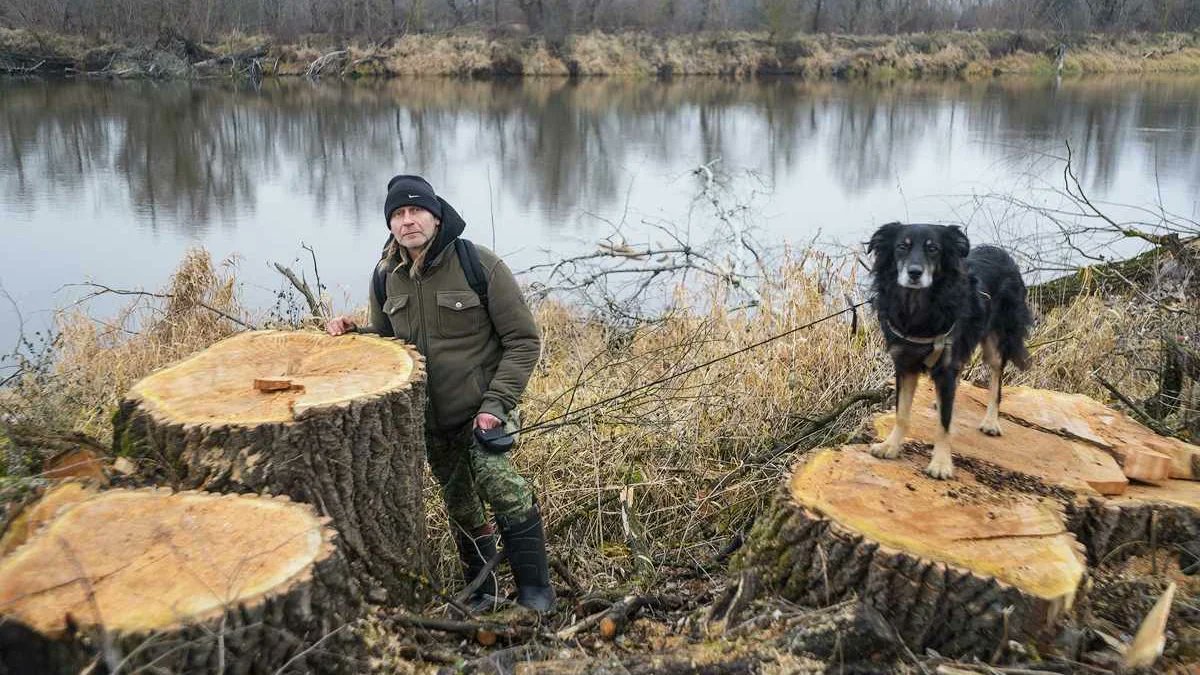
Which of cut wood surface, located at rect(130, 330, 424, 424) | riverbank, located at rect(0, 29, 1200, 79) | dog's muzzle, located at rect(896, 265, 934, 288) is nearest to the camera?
cut wood surface, located at rect(130, 330, 424, 424)

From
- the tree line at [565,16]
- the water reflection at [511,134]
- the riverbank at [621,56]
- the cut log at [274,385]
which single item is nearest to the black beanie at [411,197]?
the cut log at [274,385]

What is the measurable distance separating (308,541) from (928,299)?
2.27 meters

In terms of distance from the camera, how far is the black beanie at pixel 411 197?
10.7ft

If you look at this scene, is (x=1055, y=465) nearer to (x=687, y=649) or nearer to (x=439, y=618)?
(x=687, y=649)

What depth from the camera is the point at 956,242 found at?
323 cm

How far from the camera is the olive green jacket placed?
11.1ft

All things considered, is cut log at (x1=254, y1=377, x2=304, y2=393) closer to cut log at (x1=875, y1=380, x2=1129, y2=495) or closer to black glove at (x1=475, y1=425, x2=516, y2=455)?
black glove at (x1=475, y1=425, x2=516, y2=455)

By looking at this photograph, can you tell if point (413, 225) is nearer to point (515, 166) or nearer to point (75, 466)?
point (75, 466)

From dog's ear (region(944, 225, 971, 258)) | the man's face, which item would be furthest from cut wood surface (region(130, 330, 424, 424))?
dog's ear (region(944, 225, 971, 258))

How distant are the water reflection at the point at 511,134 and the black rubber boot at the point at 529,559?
7449mm

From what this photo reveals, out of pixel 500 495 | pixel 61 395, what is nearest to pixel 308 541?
pixel 500 495

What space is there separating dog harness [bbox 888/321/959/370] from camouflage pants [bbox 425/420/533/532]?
1579mm

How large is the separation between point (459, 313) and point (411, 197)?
471 millimetres

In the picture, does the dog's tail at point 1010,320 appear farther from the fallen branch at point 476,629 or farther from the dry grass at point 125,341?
the dry grass at point 125,341
